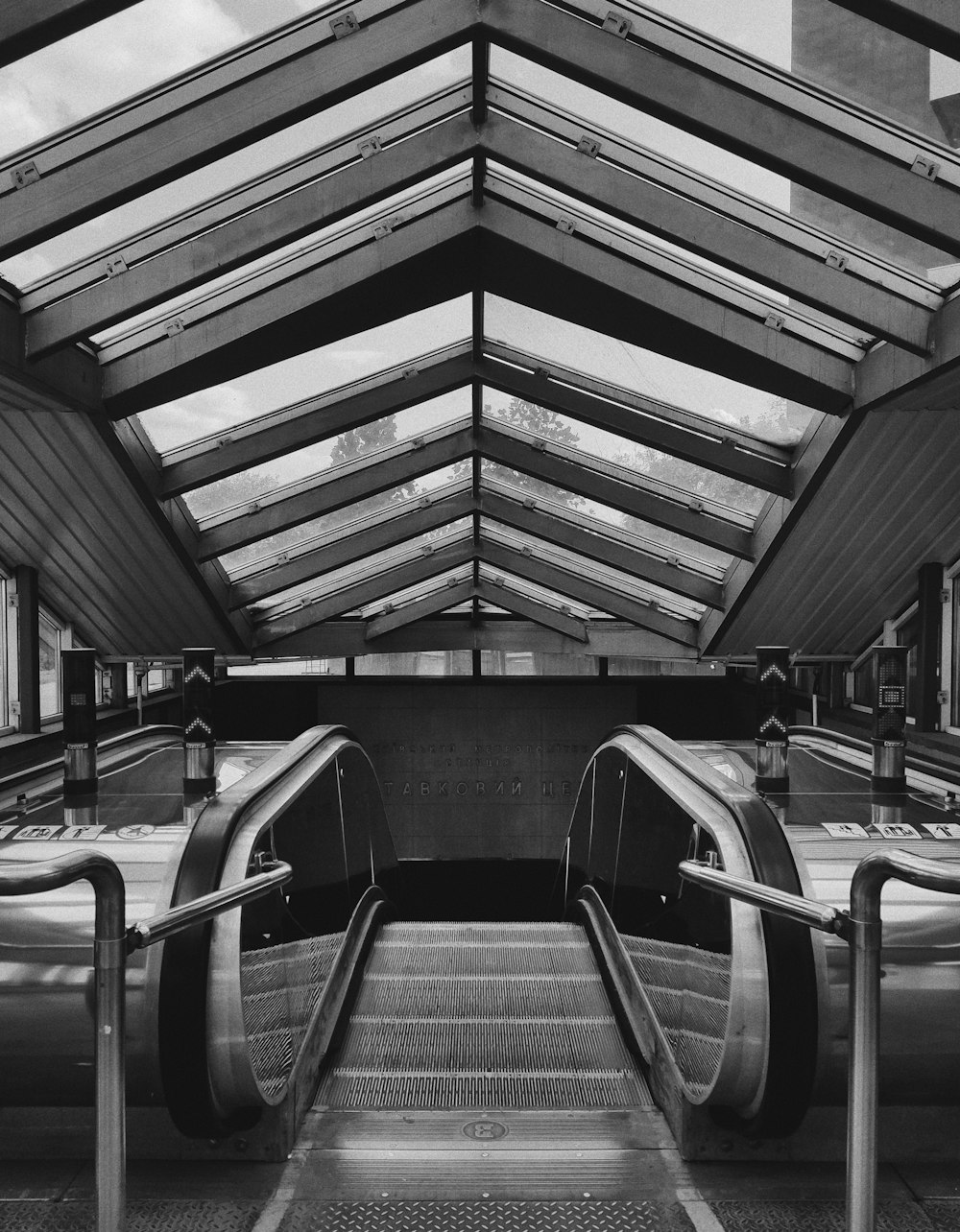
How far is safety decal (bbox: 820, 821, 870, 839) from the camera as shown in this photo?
3.05 metres

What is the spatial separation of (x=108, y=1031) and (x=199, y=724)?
7.73ft

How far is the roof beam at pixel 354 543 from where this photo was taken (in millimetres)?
10266

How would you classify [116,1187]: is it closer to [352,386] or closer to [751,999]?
[751,999]

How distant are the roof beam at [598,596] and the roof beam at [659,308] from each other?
17.2ft

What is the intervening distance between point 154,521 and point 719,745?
4.93 metres

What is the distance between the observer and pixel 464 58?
5152 millimetres

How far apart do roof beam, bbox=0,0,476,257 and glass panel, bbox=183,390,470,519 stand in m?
3.51

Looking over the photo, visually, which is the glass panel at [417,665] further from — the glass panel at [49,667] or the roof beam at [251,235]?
the roof beam at [251,235]

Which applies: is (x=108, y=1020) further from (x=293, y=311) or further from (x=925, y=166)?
(x=293, y=311)

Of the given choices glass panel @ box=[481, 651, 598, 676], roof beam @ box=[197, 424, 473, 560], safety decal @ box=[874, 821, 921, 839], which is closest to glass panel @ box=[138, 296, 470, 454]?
roof beam @ box=[197, 424, 473, 560]

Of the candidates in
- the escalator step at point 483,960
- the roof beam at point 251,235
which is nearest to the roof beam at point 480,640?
the roof beam at point 251,235

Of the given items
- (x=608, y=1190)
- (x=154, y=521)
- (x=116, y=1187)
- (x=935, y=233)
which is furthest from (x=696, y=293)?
(x=116, y=1187)

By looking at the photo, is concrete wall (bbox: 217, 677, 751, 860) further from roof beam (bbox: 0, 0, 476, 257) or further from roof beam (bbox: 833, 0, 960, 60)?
roof beam (bbox: 833, 0, 960, 60)

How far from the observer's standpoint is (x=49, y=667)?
9219 mm
